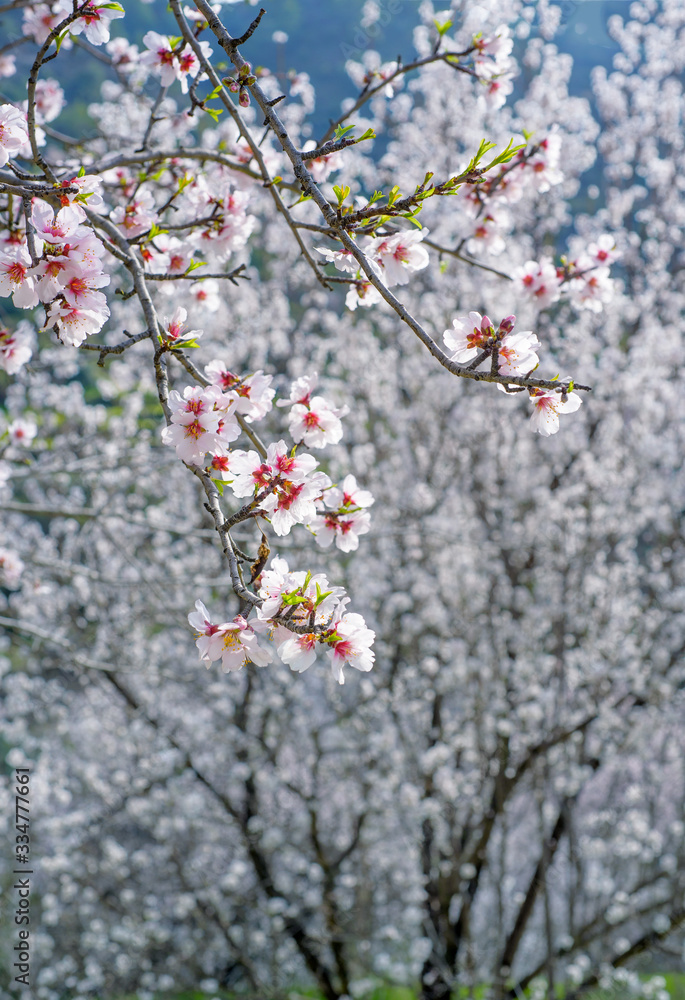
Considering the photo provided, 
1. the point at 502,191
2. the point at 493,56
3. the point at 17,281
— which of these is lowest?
the point at 17,281

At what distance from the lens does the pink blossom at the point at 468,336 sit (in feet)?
4.32

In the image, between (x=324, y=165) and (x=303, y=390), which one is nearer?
(x=303, y=390)

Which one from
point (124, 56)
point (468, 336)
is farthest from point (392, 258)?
point (124, 56)

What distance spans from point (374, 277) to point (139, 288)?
50cm

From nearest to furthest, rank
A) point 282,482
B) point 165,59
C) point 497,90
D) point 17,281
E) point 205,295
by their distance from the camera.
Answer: point 282,482 < point 17,281 < point 165,59 < point 205,295 < point 497,90

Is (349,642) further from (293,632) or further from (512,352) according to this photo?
(512,352)

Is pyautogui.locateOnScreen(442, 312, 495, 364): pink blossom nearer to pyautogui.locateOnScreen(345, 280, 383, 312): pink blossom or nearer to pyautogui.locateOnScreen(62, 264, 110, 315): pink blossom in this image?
pyautogui.locateOnScreen(345, 280, 383, 312): pink blossom

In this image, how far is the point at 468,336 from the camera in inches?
52.8

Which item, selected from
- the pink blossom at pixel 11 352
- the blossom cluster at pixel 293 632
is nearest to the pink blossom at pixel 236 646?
the blossom cluster at pixel 293 632

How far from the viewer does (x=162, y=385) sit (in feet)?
4.09

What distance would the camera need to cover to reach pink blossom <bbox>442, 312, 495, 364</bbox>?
51.8 inches

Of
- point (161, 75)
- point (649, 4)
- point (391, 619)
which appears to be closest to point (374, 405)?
point (391, 619)

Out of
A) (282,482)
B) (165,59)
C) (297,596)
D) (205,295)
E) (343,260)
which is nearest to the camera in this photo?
(297,596)

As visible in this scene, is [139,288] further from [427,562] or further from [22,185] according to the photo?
[427,562]
